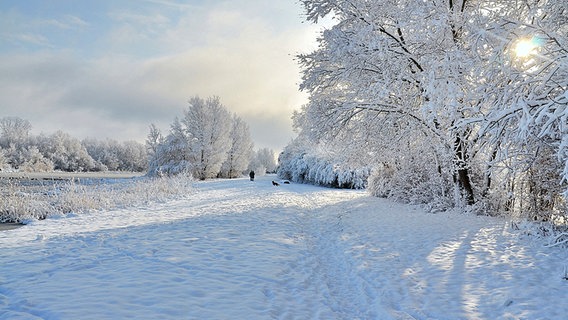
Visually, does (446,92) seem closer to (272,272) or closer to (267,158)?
(272,272)

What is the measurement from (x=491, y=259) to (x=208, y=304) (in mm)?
5073

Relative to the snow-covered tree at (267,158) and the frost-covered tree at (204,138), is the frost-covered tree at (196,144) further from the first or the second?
the snow-covered tree at (267,158)

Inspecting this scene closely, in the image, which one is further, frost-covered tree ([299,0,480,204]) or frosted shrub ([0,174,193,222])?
frosted shrub ([0,174,193,222])

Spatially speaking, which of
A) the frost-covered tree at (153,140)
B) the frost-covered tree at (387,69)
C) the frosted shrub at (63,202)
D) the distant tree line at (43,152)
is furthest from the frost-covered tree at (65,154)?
the frost-covered tree at (387,69)

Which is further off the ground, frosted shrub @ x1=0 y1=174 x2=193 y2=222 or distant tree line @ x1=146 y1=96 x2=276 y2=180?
distant tree line @ x1=146 y1=96 x2=276 y2=180

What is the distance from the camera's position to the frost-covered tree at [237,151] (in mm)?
47719

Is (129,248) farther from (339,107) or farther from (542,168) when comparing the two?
(542,168)

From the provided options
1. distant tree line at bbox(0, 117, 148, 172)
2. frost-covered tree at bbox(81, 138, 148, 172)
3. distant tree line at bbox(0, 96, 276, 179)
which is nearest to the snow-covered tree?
distant tree line at bbox(0, 96, 276, 179)

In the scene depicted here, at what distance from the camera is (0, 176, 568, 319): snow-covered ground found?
12.7ft

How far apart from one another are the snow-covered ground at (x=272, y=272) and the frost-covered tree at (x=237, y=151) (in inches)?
1519

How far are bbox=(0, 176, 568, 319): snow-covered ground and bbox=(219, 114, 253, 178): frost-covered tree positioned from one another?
127 ft

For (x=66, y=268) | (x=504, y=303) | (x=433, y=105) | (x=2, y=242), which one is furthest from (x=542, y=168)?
(x=2, y=242)

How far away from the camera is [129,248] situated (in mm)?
6203

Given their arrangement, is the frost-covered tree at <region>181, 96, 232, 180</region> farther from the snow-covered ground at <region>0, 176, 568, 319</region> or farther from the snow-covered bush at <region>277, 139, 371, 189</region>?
the snow-covered ground at <region>0, 176, 568, 319</region>
